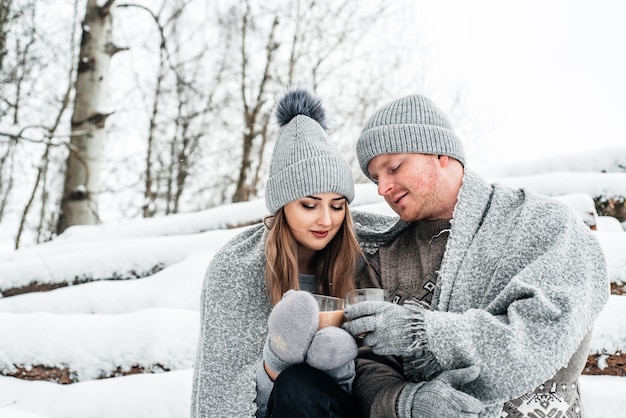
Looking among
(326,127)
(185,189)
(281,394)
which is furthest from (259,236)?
(185,189)

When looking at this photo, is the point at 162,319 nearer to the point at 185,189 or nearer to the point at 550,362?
the point at 550,362

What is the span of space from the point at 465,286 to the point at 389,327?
1.24ft

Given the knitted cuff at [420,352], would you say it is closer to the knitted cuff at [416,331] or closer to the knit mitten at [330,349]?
the knitted cuff at [416,331]

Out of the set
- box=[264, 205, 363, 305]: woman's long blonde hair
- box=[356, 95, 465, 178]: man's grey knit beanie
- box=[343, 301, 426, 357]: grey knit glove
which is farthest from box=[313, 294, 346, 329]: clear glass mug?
box=[356, 95, 465, 178]: man's grey knit beanie

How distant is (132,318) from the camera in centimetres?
302

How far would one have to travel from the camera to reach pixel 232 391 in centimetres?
191

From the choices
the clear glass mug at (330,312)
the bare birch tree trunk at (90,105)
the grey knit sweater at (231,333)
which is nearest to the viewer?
the clear glass mug at (330,312)

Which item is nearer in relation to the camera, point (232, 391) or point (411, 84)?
point (232, 391)

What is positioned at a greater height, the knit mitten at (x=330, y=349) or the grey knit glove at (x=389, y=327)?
the grey knit glove at (x=389, y=327)

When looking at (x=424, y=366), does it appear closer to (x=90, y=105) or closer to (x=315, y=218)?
(x=315, y=218)

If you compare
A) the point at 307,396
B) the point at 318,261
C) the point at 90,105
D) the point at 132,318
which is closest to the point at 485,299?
the point at 307,396

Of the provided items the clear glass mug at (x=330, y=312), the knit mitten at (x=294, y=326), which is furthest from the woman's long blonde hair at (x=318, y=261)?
the knit mitten at (x=294, y=326)

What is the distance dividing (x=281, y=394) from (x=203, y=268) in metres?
2.18

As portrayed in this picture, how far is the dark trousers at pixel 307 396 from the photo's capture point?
4.93 ft
